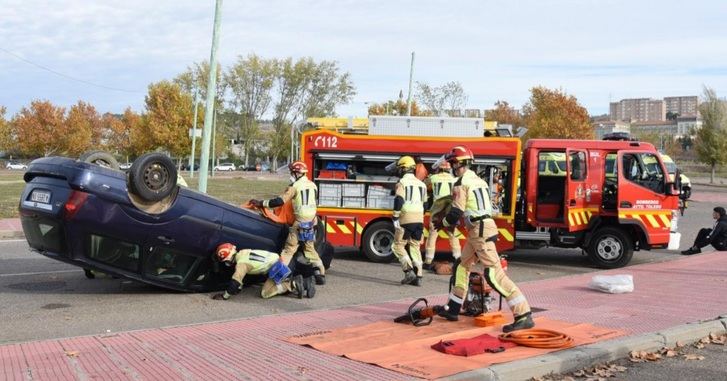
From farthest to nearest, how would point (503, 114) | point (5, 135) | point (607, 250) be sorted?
point (5, 135)
point (503, 114)
point (607, 250)

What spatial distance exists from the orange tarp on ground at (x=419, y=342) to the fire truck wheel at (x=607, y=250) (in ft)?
17.5

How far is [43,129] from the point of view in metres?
77.3

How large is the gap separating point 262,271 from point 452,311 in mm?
2724

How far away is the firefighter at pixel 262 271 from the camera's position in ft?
28.5

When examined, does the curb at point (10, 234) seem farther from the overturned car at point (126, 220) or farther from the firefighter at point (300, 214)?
the firefighter at point (300, 214)

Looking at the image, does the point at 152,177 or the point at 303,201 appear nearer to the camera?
the point at 152,177

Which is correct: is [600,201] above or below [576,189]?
below

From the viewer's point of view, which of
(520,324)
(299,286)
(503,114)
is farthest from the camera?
(503,114)

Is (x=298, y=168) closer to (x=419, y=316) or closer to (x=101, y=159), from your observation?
(x=101, y=159)

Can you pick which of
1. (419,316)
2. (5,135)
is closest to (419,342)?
(419,316)

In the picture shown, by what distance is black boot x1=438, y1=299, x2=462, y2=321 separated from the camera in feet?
24.1

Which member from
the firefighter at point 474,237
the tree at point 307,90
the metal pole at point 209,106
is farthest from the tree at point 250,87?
the firefighter at point 474,237

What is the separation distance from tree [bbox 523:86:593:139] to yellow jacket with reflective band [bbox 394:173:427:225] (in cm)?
3965

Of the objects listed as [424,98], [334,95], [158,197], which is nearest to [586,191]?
[158,197]
